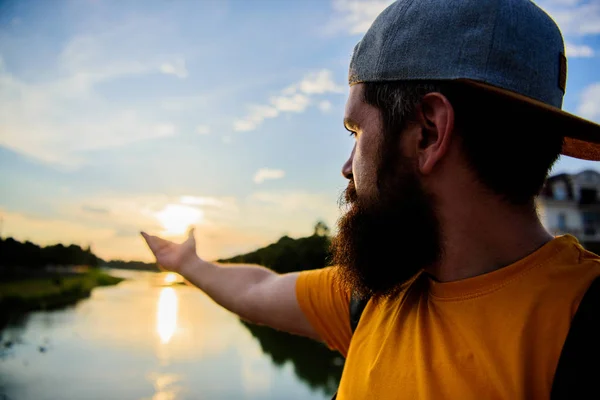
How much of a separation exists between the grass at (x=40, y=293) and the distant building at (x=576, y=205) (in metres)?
60.3

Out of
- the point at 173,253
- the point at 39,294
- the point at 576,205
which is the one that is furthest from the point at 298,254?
the point at 39,294

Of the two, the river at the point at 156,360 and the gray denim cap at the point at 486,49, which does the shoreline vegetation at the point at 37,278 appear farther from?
the gray denim cap at the point at 486,49

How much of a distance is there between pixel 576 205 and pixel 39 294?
217ft

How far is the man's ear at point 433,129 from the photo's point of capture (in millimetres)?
1100

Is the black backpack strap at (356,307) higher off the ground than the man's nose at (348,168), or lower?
lower

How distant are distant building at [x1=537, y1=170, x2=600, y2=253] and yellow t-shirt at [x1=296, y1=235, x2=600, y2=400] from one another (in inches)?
862

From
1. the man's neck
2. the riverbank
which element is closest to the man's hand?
the man's neck

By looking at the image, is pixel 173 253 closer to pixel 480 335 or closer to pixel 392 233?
pixel 392 233

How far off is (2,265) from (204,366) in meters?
41.4

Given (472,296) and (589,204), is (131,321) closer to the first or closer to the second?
(589,204)

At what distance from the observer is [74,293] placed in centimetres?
7075

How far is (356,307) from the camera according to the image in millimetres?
1411

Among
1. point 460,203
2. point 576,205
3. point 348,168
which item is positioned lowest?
point 460,203

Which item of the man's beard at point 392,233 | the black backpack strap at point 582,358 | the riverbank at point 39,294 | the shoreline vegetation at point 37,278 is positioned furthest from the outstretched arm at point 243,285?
the riverbank at point 39,294
